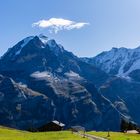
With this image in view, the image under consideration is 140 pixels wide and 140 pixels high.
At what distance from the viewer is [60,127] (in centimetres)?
19025

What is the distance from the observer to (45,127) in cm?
19300

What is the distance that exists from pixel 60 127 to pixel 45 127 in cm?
763
